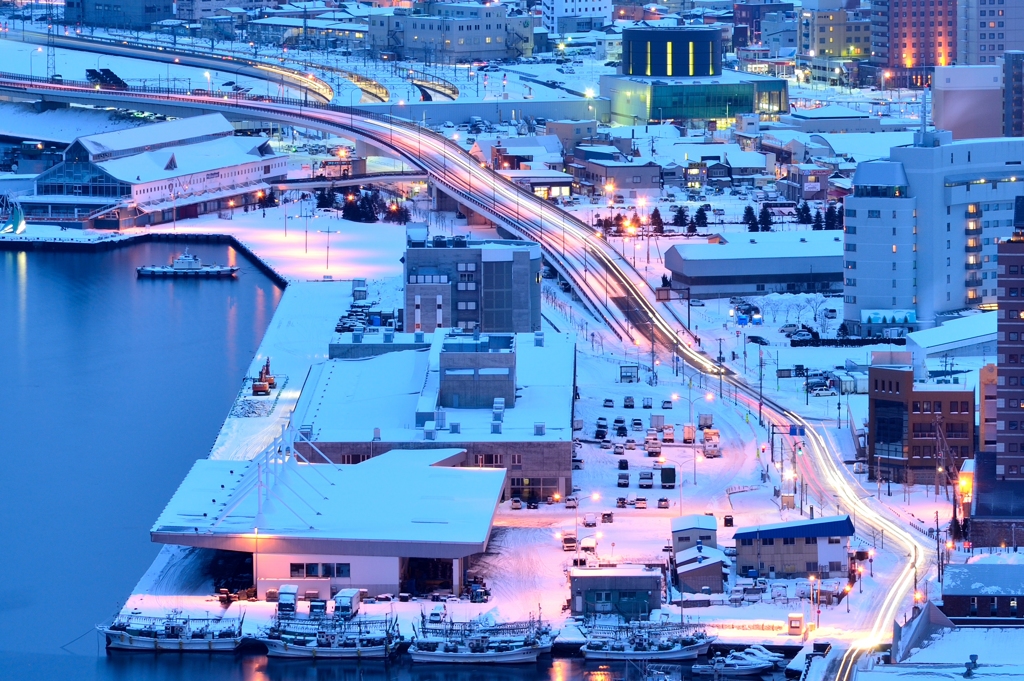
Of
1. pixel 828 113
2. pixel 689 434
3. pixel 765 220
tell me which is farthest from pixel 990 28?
pixel 689 434

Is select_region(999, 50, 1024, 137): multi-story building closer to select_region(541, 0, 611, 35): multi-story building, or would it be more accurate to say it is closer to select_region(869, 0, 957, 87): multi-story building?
select_region(869, 0, 957, 87): multi-story building

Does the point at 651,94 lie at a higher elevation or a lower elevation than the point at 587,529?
higher

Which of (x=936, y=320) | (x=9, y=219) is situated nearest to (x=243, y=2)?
(x=9, y=219)

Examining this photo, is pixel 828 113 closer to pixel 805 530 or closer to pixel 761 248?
pixel 761 248

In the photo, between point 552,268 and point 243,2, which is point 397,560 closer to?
point 552,268

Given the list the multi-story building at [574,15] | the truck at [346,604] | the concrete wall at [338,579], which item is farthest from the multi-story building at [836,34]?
the truck at [346,604]

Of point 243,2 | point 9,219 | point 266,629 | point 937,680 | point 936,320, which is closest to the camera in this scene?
point 937,680

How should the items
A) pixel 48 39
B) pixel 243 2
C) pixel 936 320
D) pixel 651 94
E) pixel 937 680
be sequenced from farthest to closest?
pixel 243 2
pixel 48 39
pixel 651 94
pixel 936 320
pixel 937 680

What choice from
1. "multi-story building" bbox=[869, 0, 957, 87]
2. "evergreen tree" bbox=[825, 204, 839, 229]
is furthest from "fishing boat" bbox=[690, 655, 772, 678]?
"multi-story building" bbox=[869, 0, 957, 87]
